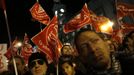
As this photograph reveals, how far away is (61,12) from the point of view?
4912cm

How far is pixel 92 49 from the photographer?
3.38m

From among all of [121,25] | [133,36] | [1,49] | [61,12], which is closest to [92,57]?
[133,36]

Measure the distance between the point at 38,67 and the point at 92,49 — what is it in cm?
238

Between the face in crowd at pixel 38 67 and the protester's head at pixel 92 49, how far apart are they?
7.12 ft

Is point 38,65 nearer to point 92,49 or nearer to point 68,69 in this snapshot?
point 68,69

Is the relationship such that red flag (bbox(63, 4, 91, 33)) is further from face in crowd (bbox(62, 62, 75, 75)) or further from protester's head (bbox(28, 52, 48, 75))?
protester's head (bbox(28, 52, 48, 75))

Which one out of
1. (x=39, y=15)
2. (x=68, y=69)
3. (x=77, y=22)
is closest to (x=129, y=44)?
(x=68, y=69)

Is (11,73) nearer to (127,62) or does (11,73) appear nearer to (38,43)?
(38,43)

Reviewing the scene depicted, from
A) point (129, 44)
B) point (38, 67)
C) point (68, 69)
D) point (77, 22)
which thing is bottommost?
point (68, 69)

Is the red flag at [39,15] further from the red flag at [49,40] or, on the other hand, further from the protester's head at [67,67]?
the protester's head at [67,67]

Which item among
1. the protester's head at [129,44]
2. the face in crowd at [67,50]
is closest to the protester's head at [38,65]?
the protester's head at [129,44]

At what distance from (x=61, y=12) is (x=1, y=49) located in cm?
3737

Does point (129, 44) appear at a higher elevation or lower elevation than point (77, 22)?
lower

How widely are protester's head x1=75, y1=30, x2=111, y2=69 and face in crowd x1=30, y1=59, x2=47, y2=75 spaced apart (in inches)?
85.5
